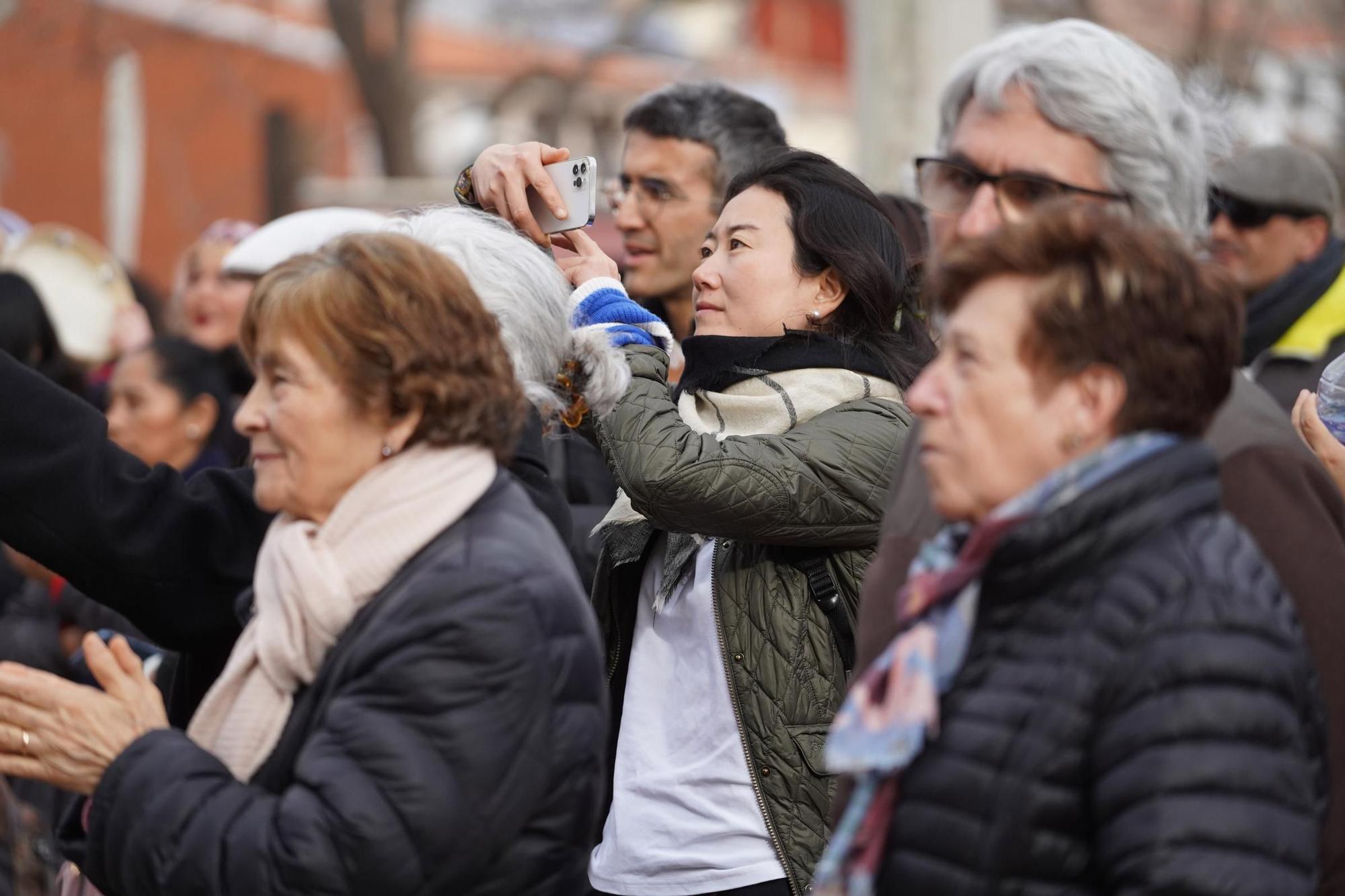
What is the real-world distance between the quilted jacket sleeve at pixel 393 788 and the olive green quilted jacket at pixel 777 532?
783 millimetres

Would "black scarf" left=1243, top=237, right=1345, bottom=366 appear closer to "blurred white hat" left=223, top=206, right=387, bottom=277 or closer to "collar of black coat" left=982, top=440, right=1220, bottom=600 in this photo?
"blurred white hat" left=223, top=206, right=387, bottom=277

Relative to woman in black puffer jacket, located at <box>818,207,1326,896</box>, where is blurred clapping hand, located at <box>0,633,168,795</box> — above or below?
below

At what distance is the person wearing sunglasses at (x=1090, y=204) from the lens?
88.1 inches

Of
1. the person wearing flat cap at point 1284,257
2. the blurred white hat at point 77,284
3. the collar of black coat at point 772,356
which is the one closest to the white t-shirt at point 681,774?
the collar of black coat at point 772,356

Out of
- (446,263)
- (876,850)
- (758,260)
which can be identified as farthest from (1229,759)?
(758,260)

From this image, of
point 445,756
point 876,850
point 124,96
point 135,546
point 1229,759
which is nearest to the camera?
point 1229,759

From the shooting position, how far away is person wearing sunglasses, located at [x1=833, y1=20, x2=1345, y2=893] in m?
2.24

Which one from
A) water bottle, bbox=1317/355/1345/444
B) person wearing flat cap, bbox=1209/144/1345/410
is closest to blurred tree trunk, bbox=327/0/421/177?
person wearing flat cap, bbox=1209/144/1345/410

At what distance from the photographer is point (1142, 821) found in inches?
72.8

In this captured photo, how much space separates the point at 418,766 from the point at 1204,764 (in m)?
0.95

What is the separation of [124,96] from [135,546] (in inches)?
668

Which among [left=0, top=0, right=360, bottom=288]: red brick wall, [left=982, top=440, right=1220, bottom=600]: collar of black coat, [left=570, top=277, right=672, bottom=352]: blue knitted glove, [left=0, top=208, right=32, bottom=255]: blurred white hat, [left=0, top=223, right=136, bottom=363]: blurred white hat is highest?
[left=982, top=440, right=1220, bottom=600]: collar of black coat

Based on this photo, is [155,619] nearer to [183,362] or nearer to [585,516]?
[585,516]

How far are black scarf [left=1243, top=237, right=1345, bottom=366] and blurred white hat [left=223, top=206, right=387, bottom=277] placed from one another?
278 cm
